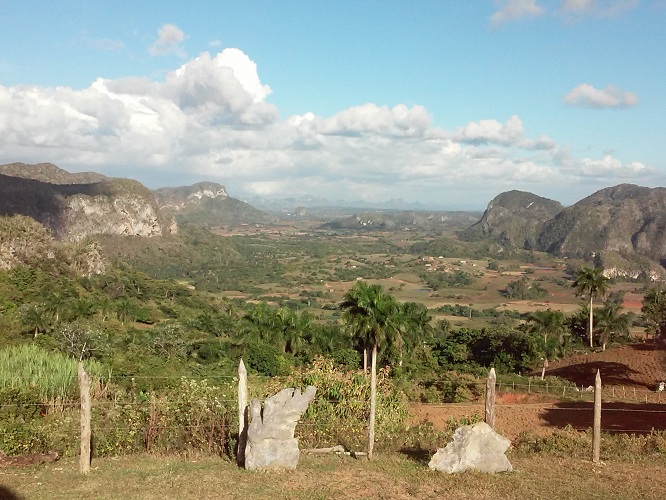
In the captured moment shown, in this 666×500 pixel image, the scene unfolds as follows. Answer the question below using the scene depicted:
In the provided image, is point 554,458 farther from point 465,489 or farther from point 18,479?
point 18,479

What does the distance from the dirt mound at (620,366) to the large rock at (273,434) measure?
2428 centimetres

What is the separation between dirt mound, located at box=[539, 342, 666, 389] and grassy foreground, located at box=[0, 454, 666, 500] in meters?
21.5

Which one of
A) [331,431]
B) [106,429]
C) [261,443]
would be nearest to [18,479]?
[106,429]

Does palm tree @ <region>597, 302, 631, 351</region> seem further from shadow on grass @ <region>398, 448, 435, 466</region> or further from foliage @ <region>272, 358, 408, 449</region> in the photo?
shadow on grass @ <region>398, 448, 435, 466</region>

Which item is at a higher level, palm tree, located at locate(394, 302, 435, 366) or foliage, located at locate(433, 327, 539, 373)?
palm tree, located at locate(394, 302, 435, 366)

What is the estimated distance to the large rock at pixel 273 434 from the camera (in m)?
8.78

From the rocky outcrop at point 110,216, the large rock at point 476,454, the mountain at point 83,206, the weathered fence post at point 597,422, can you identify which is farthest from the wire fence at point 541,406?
the rocky outcrop at point 110,216

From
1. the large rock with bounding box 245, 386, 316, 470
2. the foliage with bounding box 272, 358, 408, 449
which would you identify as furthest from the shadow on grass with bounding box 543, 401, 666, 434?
the large rock with bounding box 245, 386, 316, 470

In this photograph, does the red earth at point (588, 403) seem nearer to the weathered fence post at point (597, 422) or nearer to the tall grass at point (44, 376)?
the weathered fence post at point (597, 422)

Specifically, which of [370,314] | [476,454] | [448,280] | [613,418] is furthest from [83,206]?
[476,454]

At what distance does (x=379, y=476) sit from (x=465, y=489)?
138 centimetres

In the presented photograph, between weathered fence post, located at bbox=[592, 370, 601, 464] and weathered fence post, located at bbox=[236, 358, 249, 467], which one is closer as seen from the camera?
weathered fence post, located at bbox=[236, 358, 249, 467]

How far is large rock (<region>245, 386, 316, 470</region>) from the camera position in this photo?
8.78m

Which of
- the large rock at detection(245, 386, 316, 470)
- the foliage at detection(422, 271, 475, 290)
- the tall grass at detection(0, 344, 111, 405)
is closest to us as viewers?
the large rock at detection(245, 386, 316, 470)
